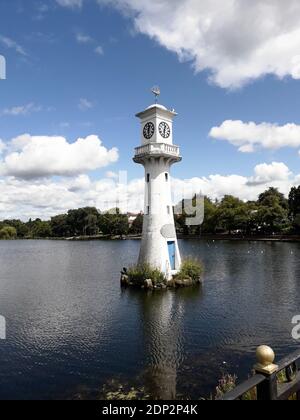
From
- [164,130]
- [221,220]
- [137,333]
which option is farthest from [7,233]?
[137,333]

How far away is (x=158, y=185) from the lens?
3384 centimetres

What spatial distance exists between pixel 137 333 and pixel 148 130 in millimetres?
20110

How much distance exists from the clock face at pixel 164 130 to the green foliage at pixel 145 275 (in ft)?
42.9

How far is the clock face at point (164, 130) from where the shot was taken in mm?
33750

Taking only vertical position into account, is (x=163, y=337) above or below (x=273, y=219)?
below

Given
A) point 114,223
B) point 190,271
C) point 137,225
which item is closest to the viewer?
point 190,271

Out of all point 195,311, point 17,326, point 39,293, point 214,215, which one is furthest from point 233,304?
point 214,215

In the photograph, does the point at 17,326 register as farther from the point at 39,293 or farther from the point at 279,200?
the point at 279,200

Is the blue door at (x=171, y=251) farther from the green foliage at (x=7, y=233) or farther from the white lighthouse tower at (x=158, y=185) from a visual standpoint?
the green foliage at (x=7, y=233)

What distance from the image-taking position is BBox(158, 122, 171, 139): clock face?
33750 mm

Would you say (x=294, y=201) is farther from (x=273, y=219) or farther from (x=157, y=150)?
(x=157, y=150)
